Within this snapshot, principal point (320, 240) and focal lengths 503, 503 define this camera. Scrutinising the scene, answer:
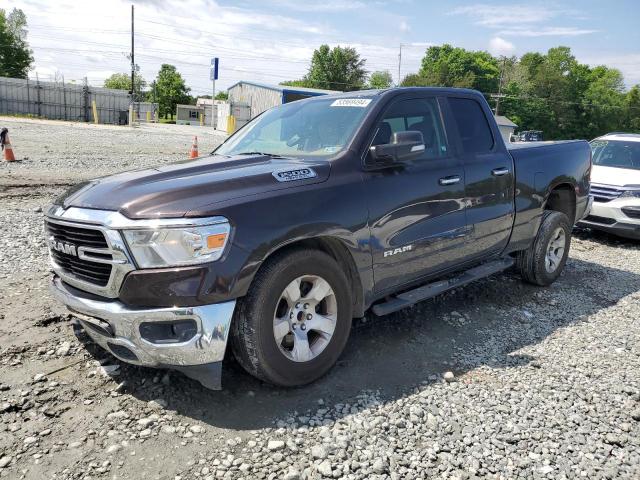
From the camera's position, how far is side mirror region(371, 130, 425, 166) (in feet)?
11.7

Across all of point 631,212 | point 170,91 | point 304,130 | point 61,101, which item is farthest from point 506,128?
point 170,91

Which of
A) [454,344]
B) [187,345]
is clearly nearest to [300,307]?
[187,345]

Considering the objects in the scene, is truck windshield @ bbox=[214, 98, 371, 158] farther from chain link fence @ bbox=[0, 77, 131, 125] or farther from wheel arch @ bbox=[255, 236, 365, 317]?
chain link fence @ bbox=[0, 77, 131, 125]

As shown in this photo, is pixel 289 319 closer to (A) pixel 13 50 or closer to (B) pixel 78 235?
(B) pixel 78 235

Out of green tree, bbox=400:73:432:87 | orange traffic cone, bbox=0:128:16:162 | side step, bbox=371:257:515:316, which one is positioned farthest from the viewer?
green tree, bbox=400:73:432:87

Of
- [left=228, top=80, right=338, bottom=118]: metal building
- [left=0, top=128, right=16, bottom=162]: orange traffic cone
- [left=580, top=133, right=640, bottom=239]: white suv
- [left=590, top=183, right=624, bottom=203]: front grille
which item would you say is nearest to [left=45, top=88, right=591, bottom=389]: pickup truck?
[left=580, top=133, right=640, bottom=239]: white suv

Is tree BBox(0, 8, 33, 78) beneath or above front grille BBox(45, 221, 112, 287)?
above

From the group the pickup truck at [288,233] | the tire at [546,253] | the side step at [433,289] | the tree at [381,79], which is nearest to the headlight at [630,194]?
the tire at [546,253]

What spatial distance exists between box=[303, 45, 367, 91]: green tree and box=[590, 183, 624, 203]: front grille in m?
82.7

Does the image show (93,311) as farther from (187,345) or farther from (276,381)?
(276,381)

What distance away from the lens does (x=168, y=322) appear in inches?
108

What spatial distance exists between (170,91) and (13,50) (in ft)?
75.4

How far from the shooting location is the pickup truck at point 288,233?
9.01 ft

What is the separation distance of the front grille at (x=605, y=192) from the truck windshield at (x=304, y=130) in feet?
20.9
